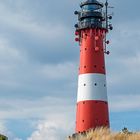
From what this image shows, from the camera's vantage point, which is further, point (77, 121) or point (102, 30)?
point (102, 30)

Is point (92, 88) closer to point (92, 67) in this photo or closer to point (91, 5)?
point (92, 67)

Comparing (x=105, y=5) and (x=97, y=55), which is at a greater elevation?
(x=105, y=5)

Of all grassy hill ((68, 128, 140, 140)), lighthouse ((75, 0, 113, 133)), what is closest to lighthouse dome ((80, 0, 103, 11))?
lighthouse ((75, 0, 113, 133))

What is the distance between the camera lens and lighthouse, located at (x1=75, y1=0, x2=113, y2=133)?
172ft

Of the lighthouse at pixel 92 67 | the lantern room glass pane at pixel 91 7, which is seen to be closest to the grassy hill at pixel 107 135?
the lighthouse at pixel 92 67

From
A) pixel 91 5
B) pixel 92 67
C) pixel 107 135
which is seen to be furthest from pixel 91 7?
pixel 107 135

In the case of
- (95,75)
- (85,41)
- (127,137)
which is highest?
(85,41)

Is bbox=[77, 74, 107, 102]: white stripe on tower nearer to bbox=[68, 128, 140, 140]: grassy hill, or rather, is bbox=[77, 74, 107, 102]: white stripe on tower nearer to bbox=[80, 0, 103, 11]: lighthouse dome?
bbox=[80, 0, 103, 11]: lighthouse dome

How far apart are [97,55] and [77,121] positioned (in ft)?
24.0

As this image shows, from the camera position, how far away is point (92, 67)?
53844mm

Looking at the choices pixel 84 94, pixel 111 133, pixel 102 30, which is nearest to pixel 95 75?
pixel 84 94

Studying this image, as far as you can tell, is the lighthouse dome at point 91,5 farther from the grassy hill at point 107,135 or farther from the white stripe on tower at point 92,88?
the grassy hill at point 107,135

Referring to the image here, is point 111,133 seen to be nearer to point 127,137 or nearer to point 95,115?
point 127,137

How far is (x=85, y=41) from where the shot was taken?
57.0m
